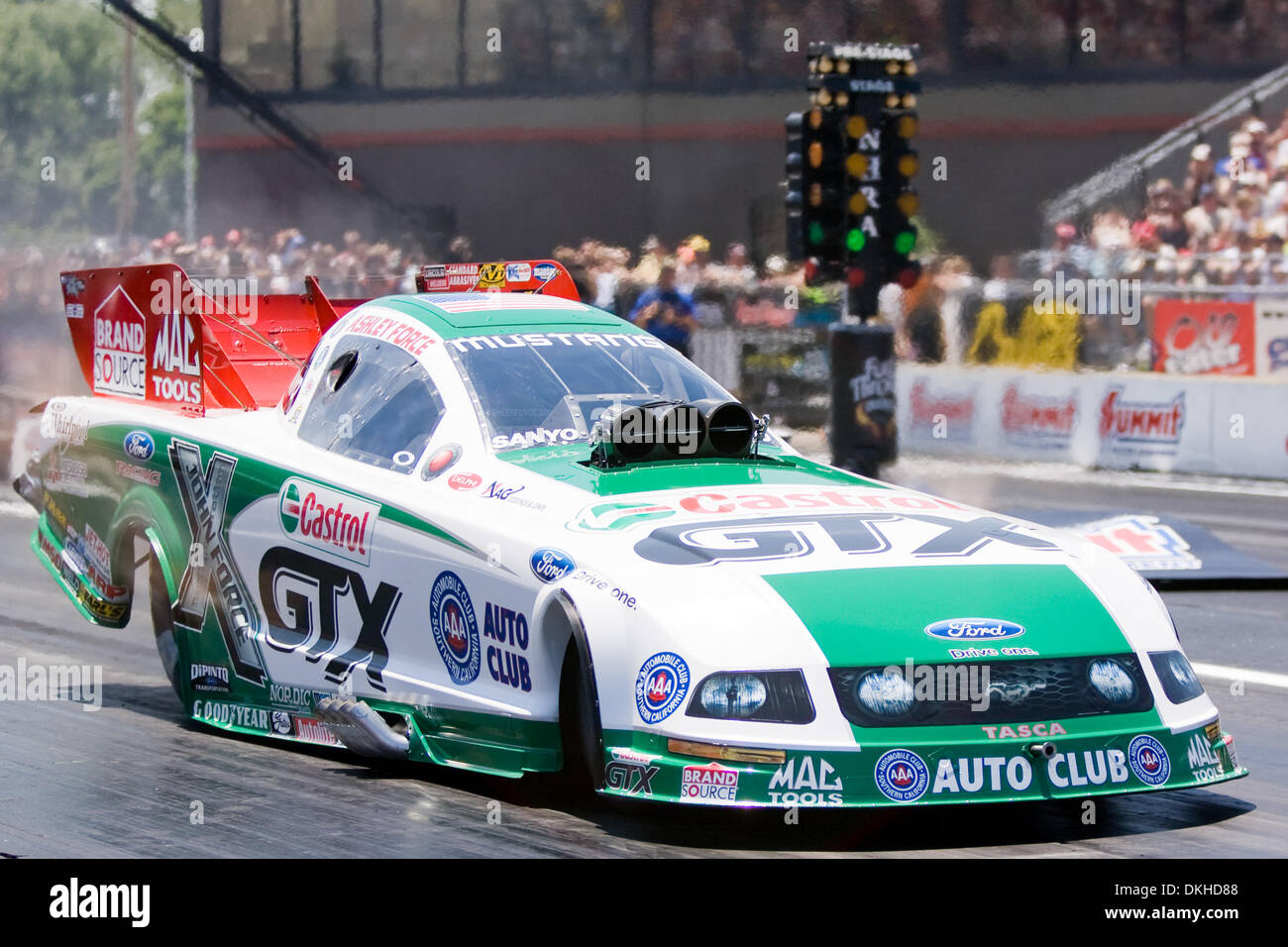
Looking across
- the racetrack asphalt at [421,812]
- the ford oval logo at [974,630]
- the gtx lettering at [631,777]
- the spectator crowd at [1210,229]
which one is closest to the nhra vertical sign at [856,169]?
the spectator crowd at [1210,229]

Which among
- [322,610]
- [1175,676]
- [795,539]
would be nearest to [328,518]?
[322,610]

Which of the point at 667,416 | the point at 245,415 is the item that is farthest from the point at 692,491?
the point at 245,415

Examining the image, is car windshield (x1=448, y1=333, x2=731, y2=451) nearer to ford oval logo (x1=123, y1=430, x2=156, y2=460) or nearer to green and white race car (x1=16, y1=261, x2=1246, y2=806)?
green and white race car (x1=16, y1=261, x2=1246, y2=806)

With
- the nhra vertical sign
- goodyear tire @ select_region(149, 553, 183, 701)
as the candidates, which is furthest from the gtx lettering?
the nhra vertical sign

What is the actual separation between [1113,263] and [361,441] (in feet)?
45.1

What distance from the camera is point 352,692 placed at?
6.62 metres

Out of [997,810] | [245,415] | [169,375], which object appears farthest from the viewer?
[169,375]

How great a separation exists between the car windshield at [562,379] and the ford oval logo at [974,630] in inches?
68.4

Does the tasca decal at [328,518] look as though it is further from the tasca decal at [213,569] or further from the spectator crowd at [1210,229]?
the spectator crowd at [1210,229]

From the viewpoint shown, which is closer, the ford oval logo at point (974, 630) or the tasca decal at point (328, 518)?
the ford oval logo at point (974, 630)

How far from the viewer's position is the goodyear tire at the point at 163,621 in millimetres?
7898

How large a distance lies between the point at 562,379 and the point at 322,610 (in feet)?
3.81

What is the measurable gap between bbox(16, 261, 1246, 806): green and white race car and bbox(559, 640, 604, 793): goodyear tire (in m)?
0.01
